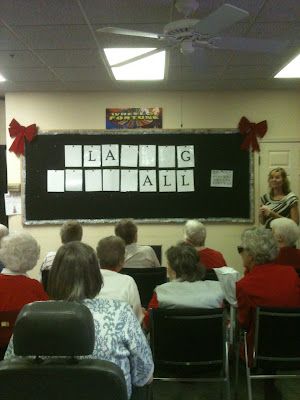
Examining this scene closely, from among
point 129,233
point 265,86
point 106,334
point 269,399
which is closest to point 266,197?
point 265,86

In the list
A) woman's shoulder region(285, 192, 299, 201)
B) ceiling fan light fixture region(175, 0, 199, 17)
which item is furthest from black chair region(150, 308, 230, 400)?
woman's shoulder region(285, 192, 299, 201)

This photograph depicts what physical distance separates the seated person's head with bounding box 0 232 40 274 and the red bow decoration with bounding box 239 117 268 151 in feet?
12.3

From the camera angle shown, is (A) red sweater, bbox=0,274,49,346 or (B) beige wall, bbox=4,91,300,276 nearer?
(A) red sweater, bbox=0,274,49,346

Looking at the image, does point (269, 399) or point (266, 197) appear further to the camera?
point (266, 197)

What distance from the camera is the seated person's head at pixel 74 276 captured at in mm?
1883

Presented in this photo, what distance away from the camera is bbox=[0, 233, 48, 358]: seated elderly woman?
2514mm

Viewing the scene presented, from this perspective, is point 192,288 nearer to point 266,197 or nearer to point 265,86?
point 266,197

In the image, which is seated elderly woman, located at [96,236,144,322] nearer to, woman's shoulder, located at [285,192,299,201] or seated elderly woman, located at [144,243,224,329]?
seated elderly woman, located at [144,243,224,329]

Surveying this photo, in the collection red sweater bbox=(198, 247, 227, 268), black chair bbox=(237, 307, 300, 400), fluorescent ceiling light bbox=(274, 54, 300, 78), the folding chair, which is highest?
fluorescent ceiling light bbox=(274, 54, 300, 78)

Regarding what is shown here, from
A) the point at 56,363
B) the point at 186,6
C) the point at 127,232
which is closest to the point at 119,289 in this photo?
the point at 56,363

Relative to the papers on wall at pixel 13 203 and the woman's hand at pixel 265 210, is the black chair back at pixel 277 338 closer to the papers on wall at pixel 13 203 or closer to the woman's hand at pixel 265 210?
the woman's hand at pixel 265 210

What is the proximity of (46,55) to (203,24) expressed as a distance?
81.0 inches

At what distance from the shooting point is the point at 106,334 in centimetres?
178

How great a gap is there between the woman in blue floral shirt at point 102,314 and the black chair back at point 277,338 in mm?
929
